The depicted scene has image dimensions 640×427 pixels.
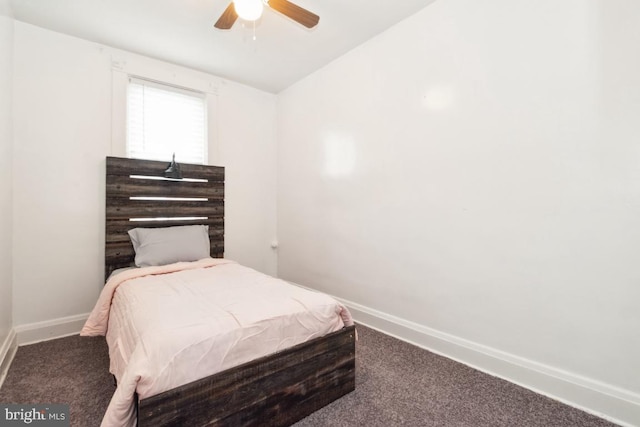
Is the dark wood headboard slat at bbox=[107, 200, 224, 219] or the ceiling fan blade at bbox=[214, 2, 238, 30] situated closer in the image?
the ceiling fan blade at bbox=[214, 2, 238, 30]

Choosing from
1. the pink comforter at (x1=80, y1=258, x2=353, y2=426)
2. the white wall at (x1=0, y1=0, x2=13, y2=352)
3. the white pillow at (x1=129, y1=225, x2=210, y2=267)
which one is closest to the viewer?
the pink comforter at (x1=80, y1=258, x2=353, y2=426)

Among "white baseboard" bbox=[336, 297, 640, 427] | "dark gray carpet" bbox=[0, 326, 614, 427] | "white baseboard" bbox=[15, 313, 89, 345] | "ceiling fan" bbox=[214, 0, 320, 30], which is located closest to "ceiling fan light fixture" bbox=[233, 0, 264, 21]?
"ceiling fan" bbox=[214, 0, 320, 30]

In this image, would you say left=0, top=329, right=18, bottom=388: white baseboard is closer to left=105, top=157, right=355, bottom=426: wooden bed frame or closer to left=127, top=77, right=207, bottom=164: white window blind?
left=105, top=157, right=355, bottom=426: wooden bed frame

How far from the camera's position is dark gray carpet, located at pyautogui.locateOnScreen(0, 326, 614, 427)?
1533 millimetres

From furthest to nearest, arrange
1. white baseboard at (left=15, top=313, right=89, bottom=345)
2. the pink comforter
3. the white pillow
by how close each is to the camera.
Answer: the white pillow, white baseboard at (left=15, top=313, right=89, bottom=345), the pink comforter

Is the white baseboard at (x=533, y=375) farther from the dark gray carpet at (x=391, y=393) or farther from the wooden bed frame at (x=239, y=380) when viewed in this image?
the wooden bed frame at (x=239, y=380)

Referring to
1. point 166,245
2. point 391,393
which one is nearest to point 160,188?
point 166,245

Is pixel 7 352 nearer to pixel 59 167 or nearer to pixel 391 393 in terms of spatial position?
pixel 59 167

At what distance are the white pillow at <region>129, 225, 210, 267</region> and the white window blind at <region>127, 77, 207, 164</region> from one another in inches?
31.5

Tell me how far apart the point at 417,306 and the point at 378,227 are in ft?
2.42

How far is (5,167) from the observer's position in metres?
2.16

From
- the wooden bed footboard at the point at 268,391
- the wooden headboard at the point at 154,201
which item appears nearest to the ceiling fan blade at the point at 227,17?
the wooden headboard at the point at 154,201

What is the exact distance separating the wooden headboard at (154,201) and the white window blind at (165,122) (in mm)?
187

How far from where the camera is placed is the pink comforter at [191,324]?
1.18 metres
